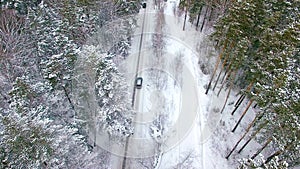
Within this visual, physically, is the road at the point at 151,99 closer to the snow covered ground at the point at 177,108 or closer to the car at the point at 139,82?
the snow covered ground at the point at 177,108

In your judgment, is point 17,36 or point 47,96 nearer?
point 47,96

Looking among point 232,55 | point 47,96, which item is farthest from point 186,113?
point 47,96

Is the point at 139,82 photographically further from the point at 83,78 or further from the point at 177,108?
the point at 83,78

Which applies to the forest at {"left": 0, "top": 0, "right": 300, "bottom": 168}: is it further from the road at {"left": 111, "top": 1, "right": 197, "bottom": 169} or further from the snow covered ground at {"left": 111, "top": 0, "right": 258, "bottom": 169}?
the road at {"left": 111, "top": 1, "right": 197, "bottom": 169}

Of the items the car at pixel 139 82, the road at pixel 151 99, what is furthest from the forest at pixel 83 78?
the car at pixel 139 82

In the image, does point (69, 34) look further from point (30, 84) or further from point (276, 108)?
point (276, 108)

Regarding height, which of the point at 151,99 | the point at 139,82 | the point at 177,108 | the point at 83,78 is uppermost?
the point at 83,78

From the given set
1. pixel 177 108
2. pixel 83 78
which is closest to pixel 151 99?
pixel 177 108
